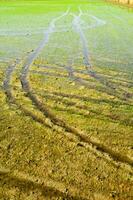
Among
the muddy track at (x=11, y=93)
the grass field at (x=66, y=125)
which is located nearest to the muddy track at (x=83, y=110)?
the grass field at (x=66, y=125)

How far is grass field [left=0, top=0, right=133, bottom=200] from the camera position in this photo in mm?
7152

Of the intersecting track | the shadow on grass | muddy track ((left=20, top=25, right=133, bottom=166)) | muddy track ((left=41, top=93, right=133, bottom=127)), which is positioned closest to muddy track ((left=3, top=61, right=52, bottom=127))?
the intersecting track

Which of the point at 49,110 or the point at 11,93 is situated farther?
the point at 11,93

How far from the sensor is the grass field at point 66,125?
7152mm

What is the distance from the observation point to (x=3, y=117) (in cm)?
1056

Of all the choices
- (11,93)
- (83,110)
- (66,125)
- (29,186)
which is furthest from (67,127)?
(11,93)

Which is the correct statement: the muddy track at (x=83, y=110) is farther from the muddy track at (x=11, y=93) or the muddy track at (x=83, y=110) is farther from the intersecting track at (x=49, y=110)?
the muddy track at (x=11, y=93)

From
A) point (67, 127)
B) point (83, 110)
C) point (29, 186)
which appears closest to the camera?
point (29, 186)

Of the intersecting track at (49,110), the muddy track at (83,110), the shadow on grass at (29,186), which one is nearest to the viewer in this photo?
the shadow on grass at (29,186)

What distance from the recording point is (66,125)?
989 centimetres

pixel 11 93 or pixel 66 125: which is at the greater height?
pixel 66 125

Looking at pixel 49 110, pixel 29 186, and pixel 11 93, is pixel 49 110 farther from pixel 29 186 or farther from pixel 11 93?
pixel 29 186

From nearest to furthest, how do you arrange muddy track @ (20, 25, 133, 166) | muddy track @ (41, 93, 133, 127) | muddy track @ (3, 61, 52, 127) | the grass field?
the grass field
muddy track @ (20, 25, 133, 166)
muddy track @ (41, 93, 133, 127)
muddy track @ (3, 61, 52, 127)

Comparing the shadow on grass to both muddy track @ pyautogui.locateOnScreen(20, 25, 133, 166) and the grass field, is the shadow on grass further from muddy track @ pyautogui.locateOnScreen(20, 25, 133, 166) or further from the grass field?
muddy track @ pyautogui.locateOnScreen(20, 25, 133, 166)
